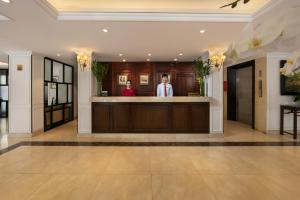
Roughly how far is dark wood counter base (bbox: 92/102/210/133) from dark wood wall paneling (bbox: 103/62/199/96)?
2610 mm

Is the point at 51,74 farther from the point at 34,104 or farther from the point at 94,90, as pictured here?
the point at 94,90

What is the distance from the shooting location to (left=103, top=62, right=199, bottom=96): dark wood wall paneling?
930cm

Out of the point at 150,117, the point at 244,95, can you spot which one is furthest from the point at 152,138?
the point at 244,95

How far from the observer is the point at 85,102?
272 inches

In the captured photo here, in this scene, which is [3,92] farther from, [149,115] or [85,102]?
[149,115]

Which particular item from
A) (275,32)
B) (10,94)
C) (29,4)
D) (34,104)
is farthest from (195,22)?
(10,94)

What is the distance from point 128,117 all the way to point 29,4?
13.8 ft

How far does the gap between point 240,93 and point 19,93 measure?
8832mm

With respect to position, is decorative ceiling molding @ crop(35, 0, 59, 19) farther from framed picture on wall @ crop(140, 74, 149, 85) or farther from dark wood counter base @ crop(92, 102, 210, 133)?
framed picture on wall @ crop(140, 74, 149, 85)

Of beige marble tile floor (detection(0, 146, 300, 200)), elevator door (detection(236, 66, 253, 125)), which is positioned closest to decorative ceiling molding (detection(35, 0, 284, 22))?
beige marble tile floor (detection(0, 146, 300, 200))

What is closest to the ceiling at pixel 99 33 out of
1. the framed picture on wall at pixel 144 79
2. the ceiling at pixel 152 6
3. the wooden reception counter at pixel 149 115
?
the ceiling at pixel 152 6

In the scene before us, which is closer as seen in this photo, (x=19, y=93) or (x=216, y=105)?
(x=216, y=105)

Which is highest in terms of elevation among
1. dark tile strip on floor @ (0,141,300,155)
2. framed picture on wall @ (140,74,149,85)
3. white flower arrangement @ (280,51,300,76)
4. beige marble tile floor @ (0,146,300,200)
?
framed picture on wall @ (140,74,149,85)

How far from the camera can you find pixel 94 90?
7477 millimetres
